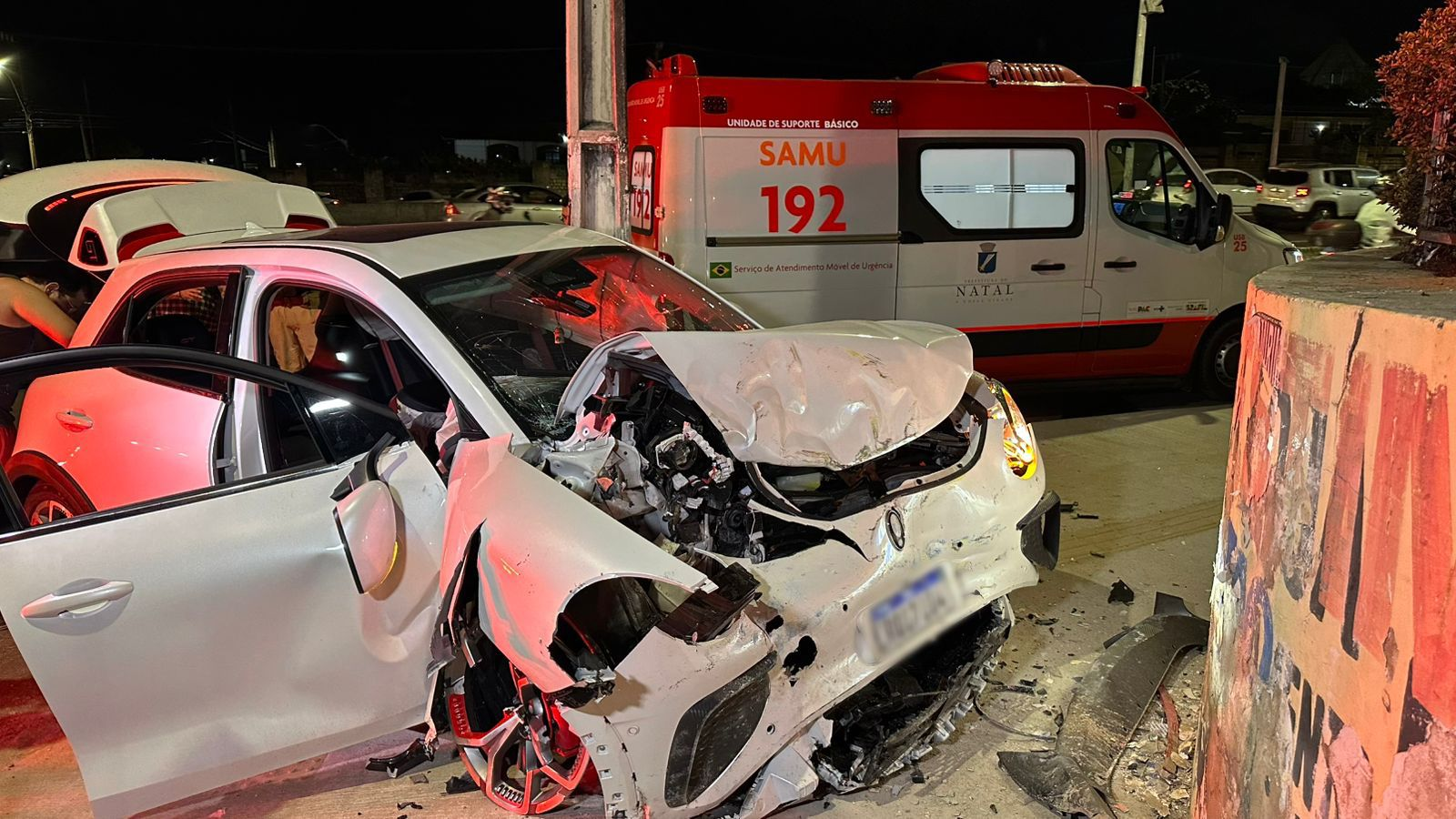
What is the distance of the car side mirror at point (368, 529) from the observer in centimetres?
265

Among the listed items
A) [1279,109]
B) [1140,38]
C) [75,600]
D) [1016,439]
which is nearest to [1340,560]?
[1016,439]

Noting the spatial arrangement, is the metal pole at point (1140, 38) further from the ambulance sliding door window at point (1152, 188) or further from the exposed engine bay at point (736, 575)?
the exposed engine bay at point (736, 575)

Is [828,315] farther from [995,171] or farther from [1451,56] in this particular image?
[1451,56]

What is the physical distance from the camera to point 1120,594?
4340mm

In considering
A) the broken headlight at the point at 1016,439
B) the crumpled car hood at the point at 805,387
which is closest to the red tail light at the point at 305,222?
the crumpled car hood at the point at 805,387

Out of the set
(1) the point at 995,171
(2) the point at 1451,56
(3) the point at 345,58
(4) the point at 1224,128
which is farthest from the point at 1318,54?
(2) the point at 1451,56

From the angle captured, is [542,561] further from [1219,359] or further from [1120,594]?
[1219,359]

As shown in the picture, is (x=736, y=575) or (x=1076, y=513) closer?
(x=736, y=575)

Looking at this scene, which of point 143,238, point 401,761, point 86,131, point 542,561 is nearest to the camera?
point 542,561

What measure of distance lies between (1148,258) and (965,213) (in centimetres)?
151

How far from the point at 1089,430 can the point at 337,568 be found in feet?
18.8

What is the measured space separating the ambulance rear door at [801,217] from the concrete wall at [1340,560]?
4.47m

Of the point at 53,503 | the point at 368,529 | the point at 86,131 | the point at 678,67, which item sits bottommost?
the point at 53,503

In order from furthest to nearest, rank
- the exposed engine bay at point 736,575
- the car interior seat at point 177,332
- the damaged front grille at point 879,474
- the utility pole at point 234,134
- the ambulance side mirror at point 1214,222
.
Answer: the utility pole at point 234,134 → the ambulance side mirror at point 1214,222 → the car interior seat at point 177,332 → the damaged front grille at point 879,474 → the exposed engine bay at point 736,575
